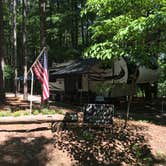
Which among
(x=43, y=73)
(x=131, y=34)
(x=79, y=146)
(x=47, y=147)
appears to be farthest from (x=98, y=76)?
(x=47, y=147)

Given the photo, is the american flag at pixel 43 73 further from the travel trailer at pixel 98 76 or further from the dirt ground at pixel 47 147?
the travel trailer at pixel 98 76

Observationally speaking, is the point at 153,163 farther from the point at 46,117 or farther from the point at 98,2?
the point at 98,2

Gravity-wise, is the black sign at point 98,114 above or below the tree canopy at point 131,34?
below

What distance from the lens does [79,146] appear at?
8461 millimetres

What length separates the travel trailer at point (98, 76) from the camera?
18.5 m

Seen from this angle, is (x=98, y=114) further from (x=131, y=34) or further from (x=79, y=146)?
(x=131, y=34)

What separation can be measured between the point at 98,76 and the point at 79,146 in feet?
36.9

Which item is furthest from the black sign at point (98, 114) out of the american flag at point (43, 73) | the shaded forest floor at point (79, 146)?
the american flag at point (43, 73)

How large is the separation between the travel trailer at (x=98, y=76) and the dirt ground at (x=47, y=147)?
806cm

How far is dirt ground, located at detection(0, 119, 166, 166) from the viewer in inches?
296

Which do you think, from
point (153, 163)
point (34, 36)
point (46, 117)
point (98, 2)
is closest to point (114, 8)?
point (98, 2)

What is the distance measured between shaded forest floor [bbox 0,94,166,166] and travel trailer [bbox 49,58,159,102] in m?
7.64

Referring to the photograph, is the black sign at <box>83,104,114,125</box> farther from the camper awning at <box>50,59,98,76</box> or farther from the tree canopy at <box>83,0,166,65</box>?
the camper awning at <box>50,59,98,76</box>

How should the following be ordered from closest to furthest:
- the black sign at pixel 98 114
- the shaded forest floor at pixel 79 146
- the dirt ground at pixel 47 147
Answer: the dirt ground at pixel 47 147
the shaded forest floor at pixel 79 146
the black sign at pixel 98 114
